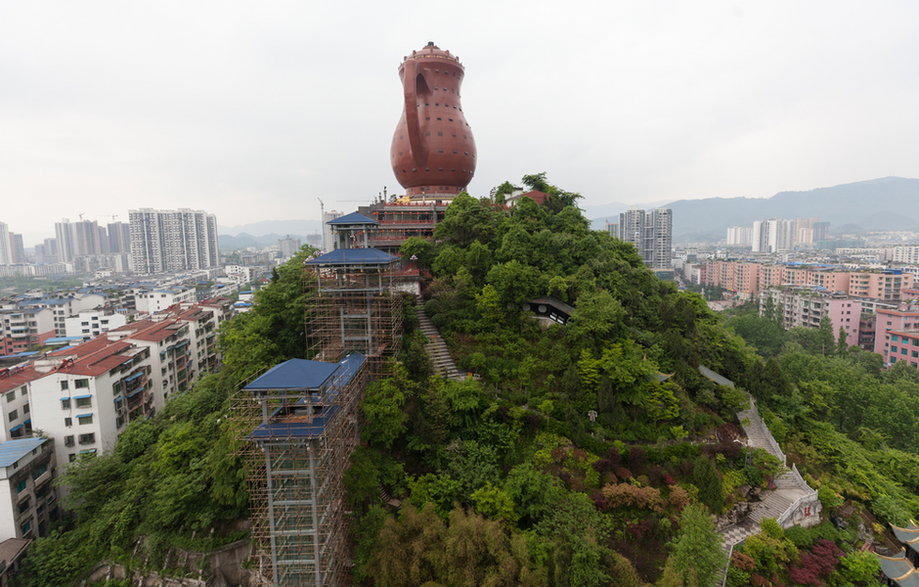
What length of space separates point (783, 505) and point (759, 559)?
3.08 m

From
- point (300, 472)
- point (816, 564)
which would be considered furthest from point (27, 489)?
point (816, 564)

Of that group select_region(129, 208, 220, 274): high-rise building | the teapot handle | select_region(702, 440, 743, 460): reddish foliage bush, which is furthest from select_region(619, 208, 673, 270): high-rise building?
select_region(129, 208, 220, 274): high-rise building

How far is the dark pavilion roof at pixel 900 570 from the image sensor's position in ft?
46.2

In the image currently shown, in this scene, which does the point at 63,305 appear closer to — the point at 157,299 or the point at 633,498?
the point at 157,299

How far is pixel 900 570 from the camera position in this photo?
14.3 meters

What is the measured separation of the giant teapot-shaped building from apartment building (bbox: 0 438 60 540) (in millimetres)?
21665

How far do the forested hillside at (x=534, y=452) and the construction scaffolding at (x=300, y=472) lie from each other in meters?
0.84

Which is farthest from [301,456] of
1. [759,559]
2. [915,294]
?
[915,294]

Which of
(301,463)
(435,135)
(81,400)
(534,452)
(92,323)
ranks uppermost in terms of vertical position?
(435,135)

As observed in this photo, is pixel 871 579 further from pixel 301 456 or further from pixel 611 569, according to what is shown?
pixel 301 456

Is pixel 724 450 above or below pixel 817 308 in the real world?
below

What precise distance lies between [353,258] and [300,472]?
25.3 ft

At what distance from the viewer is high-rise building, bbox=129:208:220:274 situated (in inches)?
4001

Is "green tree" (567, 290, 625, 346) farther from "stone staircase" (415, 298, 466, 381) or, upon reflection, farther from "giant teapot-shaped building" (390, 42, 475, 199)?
"giant teapot-shaped building" (390, 42, 475, 199)
